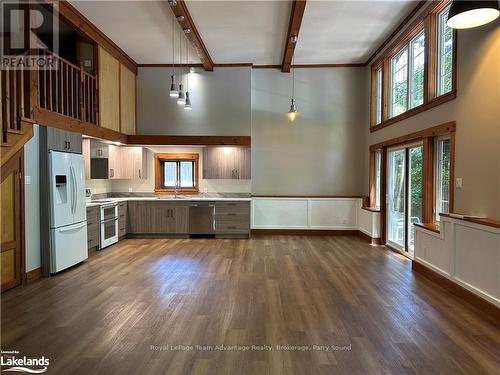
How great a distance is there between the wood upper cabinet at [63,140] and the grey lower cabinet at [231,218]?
3018 mm

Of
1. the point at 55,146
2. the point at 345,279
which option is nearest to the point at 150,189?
the point at 55,146

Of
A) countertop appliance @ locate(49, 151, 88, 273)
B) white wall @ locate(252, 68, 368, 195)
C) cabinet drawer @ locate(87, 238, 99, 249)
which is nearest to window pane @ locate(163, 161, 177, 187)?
white wall @ locate(252, 68, 368, 195)

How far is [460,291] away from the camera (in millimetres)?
3561

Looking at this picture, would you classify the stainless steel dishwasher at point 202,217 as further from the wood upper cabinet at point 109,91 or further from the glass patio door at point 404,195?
the glass patio door at point 404,195

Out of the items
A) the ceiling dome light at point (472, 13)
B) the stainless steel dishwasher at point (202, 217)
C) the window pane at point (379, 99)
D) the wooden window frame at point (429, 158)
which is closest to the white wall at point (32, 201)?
the stainless steel dishwasher at point (202, 217)

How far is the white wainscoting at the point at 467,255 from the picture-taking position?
10.0 ft

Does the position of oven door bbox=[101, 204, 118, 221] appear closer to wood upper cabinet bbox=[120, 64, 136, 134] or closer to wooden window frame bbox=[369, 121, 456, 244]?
wood upper cabinet bbox=[120, 64, 136, 134]

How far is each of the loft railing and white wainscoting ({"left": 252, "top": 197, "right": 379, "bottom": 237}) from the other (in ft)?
12.9

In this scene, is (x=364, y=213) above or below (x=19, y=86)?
below

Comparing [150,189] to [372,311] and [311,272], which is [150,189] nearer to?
[311,272]

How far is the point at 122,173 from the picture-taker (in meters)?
7.16

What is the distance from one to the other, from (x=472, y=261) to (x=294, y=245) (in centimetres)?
339

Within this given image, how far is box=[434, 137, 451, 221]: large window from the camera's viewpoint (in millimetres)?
4363

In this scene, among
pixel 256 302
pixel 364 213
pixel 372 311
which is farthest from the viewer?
pixel 364 213
